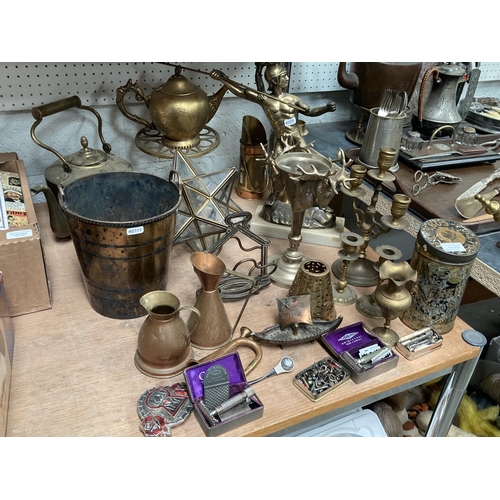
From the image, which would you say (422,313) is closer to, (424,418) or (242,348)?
(242,348)

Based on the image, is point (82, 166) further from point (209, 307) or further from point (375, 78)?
point (375, 78)

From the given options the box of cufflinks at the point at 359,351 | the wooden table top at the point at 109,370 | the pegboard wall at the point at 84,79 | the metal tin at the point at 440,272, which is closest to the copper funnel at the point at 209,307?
the wooden table top at the point at 109,370

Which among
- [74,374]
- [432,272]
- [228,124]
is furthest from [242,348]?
[228,124]

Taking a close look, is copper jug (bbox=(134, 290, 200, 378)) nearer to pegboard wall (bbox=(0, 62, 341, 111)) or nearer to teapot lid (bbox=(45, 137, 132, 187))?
teapot lid (bbox=(45, 137, 132, 187))

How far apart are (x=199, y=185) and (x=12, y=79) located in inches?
25.4

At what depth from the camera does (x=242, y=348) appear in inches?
41.3

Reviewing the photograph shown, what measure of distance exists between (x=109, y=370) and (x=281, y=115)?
34.3 inches

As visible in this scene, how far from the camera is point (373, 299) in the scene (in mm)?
1131

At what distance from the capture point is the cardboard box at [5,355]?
83 centimetres

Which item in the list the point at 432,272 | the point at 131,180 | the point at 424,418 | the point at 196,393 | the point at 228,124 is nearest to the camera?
the point at 196,393

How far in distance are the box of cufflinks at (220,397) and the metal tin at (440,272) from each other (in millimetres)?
460

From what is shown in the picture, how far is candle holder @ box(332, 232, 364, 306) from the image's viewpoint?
114 cm

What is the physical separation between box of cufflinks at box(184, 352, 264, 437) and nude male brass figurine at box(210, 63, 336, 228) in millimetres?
612

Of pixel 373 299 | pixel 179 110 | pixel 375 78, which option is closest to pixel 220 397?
pixel 373 299
